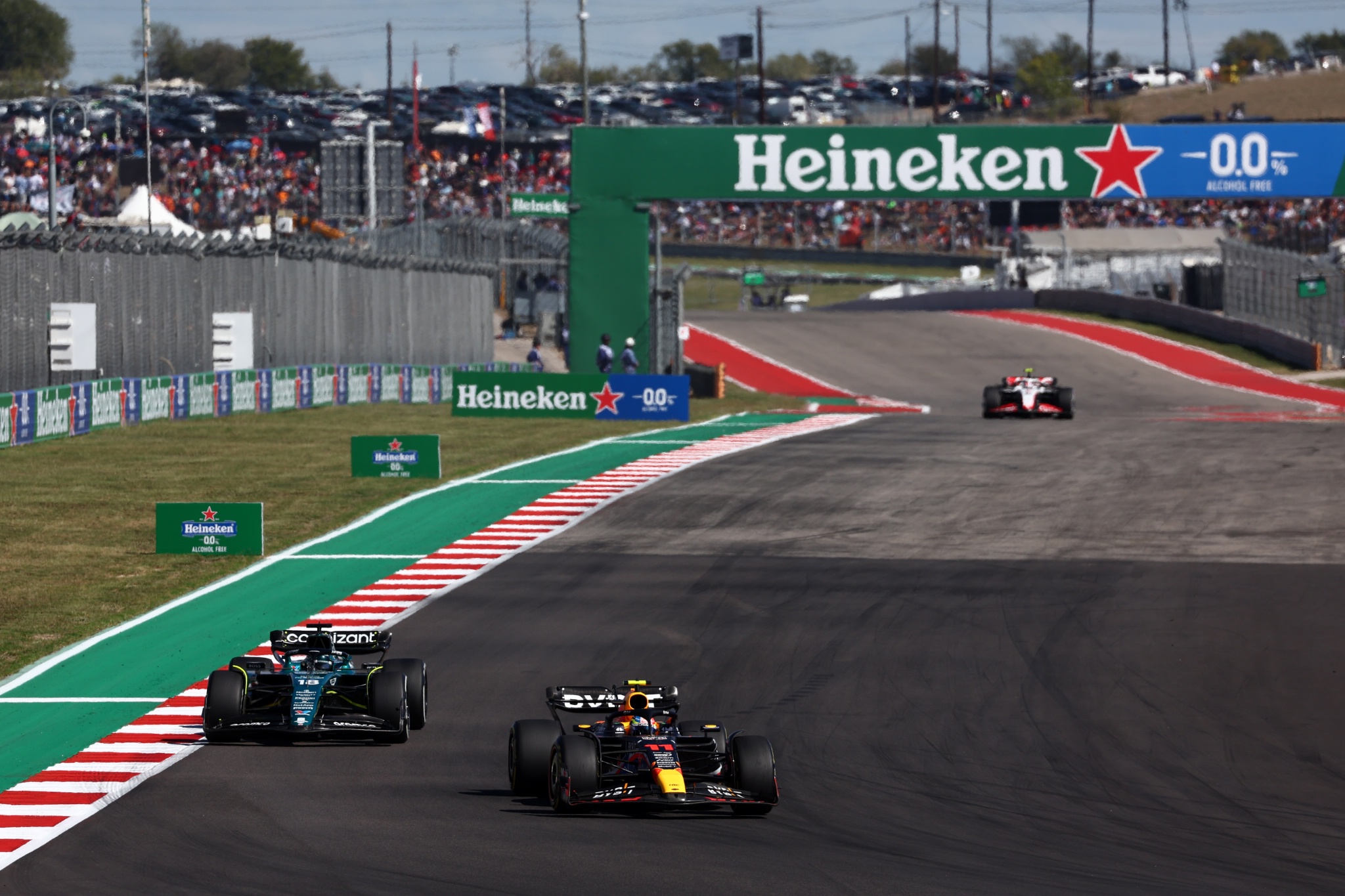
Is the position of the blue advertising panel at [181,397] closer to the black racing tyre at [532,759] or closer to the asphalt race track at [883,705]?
the asphalt race track at [883,705]

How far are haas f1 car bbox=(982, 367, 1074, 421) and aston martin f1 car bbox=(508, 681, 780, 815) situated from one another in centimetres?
2933

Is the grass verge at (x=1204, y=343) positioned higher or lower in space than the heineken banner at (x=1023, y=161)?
lower

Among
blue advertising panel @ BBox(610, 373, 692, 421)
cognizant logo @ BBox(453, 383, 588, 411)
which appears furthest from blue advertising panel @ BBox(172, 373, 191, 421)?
→ blue advertising panel @ BBox(610, 373, 692, 421)

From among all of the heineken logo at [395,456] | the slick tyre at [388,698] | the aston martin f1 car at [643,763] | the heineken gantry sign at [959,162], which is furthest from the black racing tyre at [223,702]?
the heineken gantry sign at [959,162]

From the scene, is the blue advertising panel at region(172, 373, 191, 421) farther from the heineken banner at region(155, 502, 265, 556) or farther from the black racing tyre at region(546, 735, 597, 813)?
the black racing tyre at region(546, 735, 597, 813)

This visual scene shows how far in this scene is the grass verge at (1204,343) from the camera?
58.4 meters

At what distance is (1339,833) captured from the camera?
10.4 meters

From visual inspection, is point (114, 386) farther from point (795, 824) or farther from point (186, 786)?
point (795, 824)

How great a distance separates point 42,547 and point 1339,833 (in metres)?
15.8

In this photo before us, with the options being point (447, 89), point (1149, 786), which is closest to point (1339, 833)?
point (1149, 786)

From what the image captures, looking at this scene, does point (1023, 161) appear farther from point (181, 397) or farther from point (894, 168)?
point (181, 397)

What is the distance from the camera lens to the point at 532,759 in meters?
11.0

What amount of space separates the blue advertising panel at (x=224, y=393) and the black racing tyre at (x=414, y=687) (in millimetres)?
26562

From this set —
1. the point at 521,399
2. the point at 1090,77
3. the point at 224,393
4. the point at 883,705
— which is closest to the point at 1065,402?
the point at 521,399
